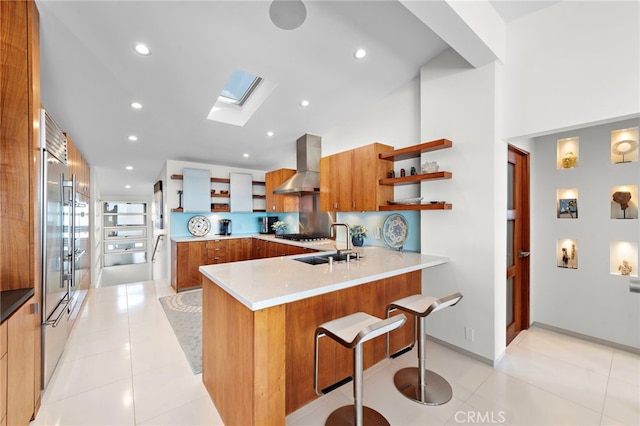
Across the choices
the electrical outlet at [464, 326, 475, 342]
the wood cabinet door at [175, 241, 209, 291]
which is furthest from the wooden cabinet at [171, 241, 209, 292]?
the electrical outlet at [464, 326, 475, 342]

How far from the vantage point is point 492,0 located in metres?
2.10

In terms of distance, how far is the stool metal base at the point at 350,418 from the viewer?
1644mm

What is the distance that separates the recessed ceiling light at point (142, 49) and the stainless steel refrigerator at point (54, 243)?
0.91m

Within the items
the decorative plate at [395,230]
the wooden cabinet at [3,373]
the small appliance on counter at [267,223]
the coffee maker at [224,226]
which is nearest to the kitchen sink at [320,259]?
the decorative plate at [395,230]

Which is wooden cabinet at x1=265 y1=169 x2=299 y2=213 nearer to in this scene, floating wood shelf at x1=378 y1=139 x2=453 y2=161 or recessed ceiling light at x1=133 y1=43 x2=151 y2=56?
floating wood shelf at x1=378 y1=139 x2=453 y2=161

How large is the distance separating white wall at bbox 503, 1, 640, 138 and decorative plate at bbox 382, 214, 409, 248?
1.39m

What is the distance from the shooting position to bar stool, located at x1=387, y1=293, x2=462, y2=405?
5.91 ft

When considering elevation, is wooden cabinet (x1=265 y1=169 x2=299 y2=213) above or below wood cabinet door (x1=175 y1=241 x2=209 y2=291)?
above

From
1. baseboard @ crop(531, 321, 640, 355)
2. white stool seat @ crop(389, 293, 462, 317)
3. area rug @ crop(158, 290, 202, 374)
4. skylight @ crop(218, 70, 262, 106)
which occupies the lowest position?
area rug @ crop(158, 290, 202, 374)

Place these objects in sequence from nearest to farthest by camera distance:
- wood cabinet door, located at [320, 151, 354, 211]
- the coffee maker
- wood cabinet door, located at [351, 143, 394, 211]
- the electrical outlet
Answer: the electrical outlet, wood cabinet door, located at [351, 143, 394, 211], wood cabinet door, located at [320, 151, 354, 211], the coffee maker

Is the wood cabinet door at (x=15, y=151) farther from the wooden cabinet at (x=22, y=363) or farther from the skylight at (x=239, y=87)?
the skylight at (x=239, y=87)

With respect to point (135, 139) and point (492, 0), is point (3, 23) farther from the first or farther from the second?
point (492, 0)

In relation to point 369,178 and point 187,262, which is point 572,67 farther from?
point 187,262

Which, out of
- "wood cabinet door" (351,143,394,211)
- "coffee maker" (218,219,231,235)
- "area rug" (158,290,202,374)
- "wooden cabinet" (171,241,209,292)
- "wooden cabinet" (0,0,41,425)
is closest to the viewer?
"wooden cabinet" (0,0,41,425)
